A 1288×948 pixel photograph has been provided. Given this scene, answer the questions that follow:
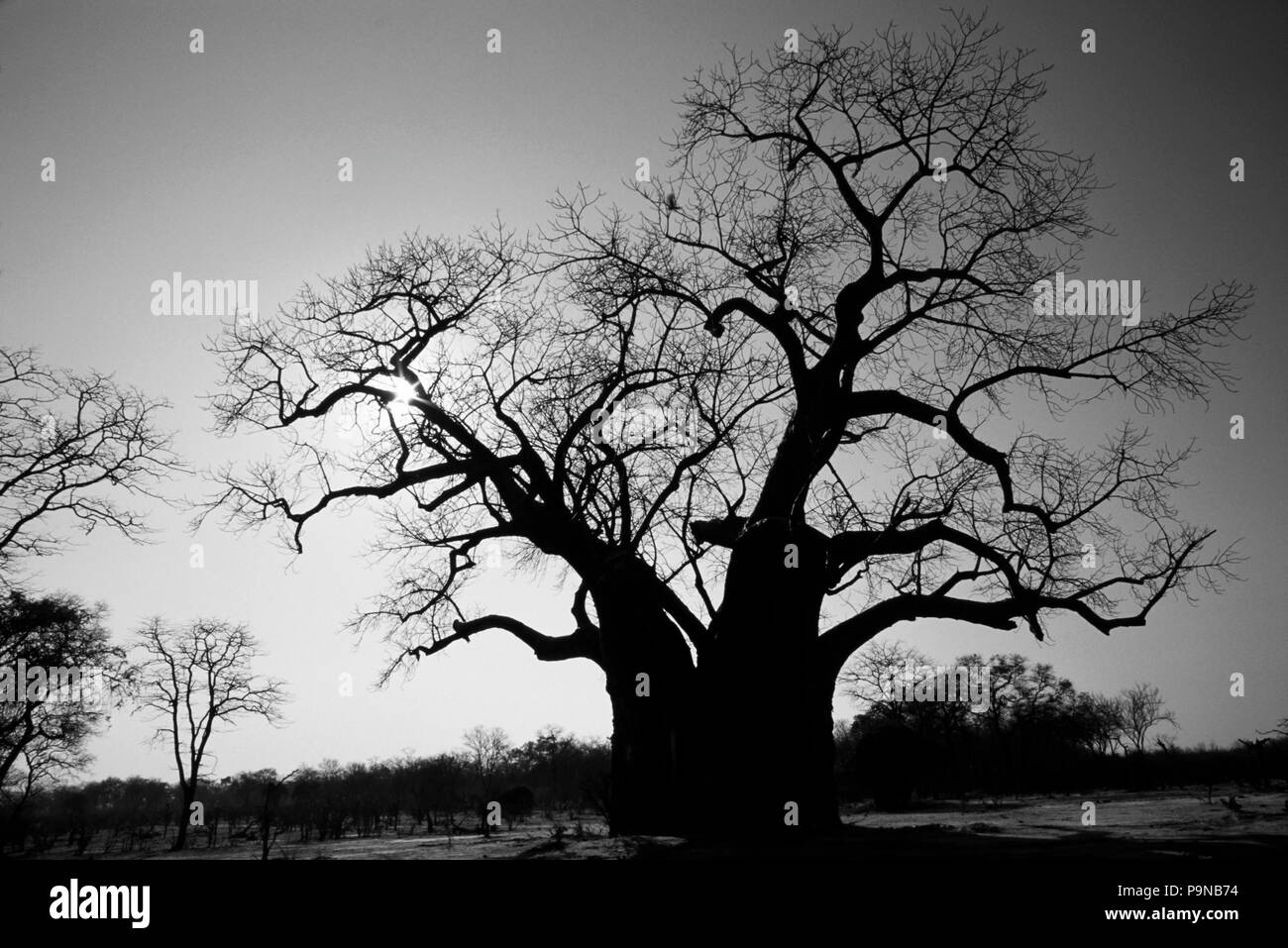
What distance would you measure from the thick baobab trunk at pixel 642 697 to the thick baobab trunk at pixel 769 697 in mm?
462

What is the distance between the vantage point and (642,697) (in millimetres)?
11305

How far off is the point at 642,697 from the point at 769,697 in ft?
6.25

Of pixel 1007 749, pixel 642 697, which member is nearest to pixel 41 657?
pixel 642 697

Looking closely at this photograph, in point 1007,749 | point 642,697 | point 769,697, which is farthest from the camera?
point 1007,749

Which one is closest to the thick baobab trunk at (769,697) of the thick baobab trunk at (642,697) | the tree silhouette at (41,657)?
the thick baobab trunk at (642,697)

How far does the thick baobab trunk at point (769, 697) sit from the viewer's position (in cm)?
1016

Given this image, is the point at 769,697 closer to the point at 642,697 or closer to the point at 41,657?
the point at 642,697

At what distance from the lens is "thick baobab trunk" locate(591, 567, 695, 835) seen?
11102mm

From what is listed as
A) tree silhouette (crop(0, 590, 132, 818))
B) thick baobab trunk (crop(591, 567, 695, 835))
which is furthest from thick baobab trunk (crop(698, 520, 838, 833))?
tree silhouette (crop(0, 590, 132, 818))

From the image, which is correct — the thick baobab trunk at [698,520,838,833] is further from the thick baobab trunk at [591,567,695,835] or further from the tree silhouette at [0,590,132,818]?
the tree silhouette at [0,590,132,818]
